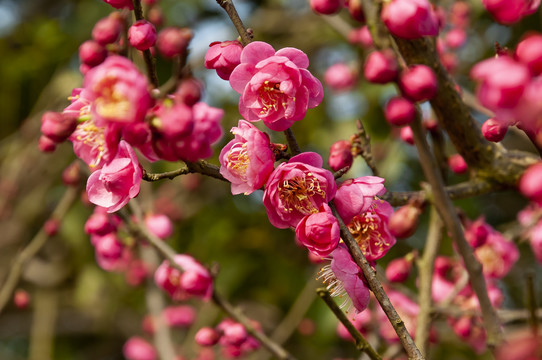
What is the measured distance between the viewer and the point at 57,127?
0.80 meters

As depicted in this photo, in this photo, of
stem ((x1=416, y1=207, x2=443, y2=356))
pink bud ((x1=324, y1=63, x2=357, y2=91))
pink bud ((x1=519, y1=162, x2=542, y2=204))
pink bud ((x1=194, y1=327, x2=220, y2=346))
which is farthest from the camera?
pink bud ((x1=324, y1=63, x2=357, y2=91))

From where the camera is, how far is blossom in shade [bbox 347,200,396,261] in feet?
3.15

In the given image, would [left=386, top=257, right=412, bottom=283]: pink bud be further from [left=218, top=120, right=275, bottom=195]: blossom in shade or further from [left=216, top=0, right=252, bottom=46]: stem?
[left=216, top=0, right=252, bottom=46]: stem

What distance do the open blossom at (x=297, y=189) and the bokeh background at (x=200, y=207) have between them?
1.61 meters

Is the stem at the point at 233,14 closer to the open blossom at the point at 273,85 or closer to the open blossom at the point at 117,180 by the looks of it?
the open blossom at the point at 273,85

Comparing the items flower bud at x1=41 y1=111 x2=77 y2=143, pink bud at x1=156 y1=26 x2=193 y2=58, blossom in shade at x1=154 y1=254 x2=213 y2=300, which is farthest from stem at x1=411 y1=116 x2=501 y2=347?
blossom in shade at x1=154 y1=254 x2=213 y2=300

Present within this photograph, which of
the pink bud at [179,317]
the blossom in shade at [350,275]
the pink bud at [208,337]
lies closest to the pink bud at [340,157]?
the blossom in shade at [350,275]

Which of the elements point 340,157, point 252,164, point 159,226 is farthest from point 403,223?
point 159,226

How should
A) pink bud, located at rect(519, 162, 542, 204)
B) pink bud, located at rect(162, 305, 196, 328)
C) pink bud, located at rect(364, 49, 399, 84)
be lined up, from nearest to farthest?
1. pink bud, located at rect(519, 162, 542, 204)
2. pink bud, located at rect(364, 49, 399, 84)
3. pink bud, located at rect(162, 305, 196, 328)

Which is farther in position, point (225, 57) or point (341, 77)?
point (341, 77)

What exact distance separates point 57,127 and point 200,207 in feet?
7.87

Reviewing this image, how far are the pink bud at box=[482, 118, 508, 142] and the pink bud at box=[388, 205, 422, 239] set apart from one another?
0.60 feet

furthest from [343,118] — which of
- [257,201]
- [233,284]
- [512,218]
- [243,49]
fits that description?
[243,49]

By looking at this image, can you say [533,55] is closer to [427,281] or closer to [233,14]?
[233,14]
